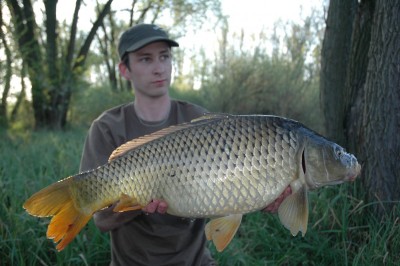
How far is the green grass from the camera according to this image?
2234 millimetres

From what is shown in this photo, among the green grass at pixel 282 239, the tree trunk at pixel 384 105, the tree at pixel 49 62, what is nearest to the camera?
the green grass at pixel 282 239

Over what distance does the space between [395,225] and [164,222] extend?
1233 millimetres

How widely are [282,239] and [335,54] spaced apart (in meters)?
1.56

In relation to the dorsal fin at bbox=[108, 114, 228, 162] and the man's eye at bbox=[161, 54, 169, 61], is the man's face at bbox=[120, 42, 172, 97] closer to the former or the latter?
the man's eye at bbox=[161, 54, 169, 61]

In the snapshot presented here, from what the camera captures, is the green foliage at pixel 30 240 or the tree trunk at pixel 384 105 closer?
the green foliage at pixel 30 240

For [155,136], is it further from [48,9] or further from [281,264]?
[48,9]

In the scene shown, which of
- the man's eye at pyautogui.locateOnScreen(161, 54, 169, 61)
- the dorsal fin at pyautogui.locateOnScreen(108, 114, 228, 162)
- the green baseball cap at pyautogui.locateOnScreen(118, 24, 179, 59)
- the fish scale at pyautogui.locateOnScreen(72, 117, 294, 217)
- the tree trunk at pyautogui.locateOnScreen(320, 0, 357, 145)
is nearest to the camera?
the fish scale at pyautogui.locateOnScreen(72, 117, 294, 217)

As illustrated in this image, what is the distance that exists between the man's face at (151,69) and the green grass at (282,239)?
90 centimetres

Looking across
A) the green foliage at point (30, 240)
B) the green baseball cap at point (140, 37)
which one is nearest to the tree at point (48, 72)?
the green foliage at point (30, 240)

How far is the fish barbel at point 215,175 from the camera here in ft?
4.48

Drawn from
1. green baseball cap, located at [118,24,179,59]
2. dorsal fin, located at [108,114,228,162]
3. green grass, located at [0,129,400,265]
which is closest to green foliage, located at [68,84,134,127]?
green grass, located at [0,129,400,265]

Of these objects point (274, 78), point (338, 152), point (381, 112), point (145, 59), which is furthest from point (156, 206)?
point (274, 78)

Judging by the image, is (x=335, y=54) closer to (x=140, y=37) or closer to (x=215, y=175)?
(x=140, y=37)

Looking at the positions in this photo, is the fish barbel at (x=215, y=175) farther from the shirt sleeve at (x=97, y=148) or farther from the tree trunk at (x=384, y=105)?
the tree trunk at (x=384, y=105)
